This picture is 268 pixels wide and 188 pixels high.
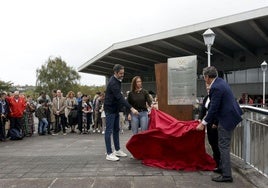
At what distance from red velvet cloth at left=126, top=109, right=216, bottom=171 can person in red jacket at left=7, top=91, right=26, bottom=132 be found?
22.1 feet

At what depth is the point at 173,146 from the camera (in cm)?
612

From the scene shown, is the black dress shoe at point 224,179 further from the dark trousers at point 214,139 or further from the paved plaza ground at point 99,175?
the dark trousers at point 214,139

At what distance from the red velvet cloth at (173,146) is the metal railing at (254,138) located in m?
0.65

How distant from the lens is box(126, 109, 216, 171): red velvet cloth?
603 centimetres

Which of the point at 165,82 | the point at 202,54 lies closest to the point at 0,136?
the point at 165,82

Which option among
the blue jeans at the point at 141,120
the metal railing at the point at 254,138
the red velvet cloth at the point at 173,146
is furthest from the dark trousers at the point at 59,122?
the metal railing at the point at 254,138

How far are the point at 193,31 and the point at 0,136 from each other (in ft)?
55.0

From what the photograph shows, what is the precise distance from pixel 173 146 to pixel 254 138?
1.40 m

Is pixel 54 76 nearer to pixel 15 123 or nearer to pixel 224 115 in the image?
pixel 15 123

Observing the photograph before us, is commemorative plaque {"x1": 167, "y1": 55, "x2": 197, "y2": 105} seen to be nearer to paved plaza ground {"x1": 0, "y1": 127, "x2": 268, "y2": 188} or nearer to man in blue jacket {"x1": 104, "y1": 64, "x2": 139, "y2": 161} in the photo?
man in blue jacket {"x1": 104, "y1": 64, "x2": 139, "y2": 161}

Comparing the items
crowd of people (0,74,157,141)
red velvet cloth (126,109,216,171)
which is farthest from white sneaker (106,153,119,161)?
crowd of people (0,74,157,141)

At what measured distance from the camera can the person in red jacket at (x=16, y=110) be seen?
11914 millimetres

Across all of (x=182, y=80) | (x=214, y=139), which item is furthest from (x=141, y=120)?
(x=182, y=80)

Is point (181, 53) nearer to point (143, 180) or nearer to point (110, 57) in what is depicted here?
point (110, 57)
